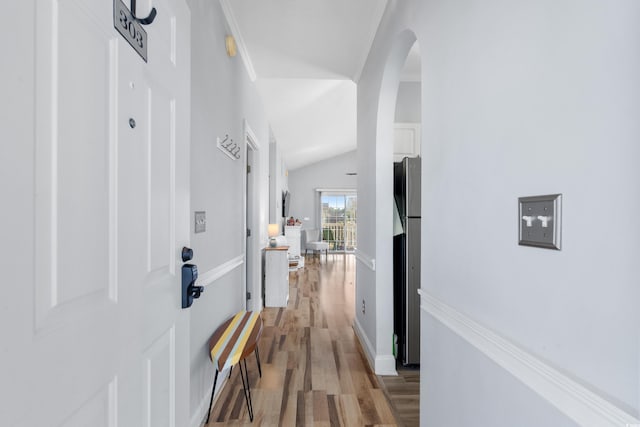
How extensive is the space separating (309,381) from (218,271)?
3.36 feet

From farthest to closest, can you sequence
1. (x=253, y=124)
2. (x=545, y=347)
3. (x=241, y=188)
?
(x=253, y=124) → (x=241, y=188) → (x=545, y=347)

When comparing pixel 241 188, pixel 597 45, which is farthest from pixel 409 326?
pixel 597 45

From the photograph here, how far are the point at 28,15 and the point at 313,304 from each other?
4.20 meters

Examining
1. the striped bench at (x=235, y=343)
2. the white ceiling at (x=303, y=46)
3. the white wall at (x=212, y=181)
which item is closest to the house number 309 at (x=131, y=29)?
the white wall at (x=212, y=181)

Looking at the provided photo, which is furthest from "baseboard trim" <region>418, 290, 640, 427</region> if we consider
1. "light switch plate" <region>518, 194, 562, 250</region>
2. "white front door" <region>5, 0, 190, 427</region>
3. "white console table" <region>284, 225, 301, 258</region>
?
"white console table" <region>284, 225, 301, 258</region>

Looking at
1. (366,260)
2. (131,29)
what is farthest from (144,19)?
(366,260)

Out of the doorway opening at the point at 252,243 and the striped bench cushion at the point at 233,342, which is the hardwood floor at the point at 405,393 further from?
the doorway opening at the point at 252,243

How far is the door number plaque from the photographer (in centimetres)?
74

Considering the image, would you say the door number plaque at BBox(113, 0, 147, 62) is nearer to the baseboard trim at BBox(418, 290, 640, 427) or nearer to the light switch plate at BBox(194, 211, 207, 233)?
the light switch plate at BBox(194, 211, 207, 233)

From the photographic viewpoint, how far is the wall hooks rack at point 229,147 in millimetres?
2179

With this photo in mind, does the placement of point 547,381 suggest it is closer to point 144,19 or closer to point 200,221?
point 144,19

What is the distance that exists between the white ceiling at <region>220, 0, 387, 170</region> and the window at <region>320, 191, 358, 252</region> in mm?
5274

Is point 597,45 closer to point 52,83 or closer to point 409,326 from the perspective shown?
point 52,83

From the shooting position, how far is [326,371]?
246 cm
